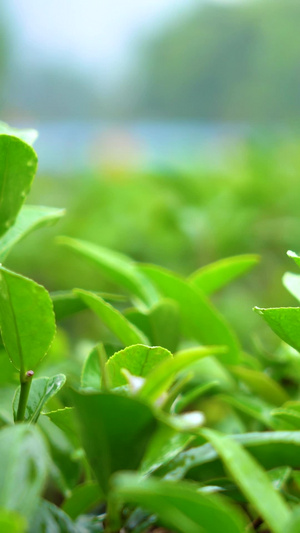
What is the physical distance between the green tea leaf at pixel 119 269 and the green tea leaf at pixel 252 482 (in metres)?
0.35

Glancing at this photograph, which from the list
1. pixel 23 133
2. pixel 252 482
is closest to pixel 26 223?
pixel 23 133

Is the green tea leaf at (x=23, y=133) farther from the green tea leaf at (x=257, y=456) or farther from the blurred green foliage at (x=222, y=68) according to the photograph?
the blurred green foliage at (x=222, y=68)

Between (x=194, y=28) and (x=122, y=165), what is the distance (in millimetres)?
7079

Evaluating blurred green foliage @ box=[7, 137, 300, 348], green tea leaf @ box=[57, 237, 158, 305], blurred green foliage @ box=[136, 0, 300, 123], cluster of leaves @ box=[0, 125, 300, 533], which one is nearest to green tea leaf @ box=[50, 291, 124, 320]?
cluster of leaves @ box=[0, 125, 300, 533]

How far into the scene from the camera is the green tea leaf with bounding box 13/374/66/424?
370mm

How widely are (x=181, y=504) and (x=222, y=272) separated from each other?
0.43m

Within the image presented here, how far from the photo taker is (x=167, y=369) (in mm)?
282

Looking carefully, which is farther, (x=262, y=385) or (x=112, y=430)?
(x=262, y=385)

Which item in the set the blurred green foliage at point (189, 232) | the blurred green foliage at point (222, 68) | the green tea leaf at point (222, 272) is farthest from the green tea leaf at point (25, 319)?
the blurred green foliage at point (222, 68)

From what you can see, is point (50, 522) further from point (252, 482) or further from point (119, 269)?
point (119, 269)

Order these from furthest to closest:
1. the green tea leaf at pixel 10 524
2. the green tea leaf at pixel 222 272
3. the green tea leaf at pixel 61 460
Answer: the green tea leaf at pixel 222 272, the green tea leaf at pixel 61 460, the green tea leaf at pixel 10 524

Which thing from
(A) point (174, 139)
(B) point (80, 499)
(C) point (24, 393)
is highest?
(C) point (24, 393)

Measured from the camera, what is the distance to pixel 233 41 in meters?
9.52

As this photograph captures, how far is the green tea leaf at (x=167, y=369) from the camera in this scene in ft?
0.91
